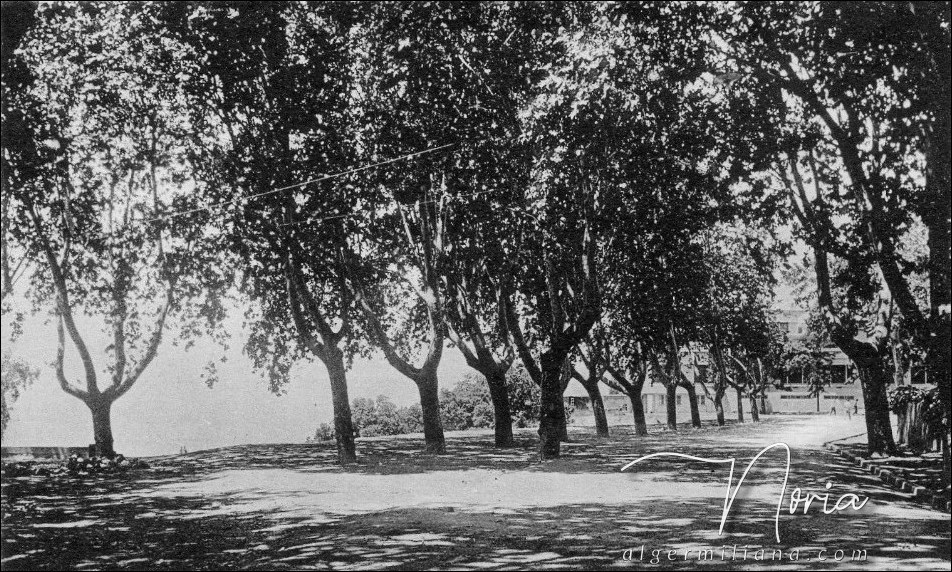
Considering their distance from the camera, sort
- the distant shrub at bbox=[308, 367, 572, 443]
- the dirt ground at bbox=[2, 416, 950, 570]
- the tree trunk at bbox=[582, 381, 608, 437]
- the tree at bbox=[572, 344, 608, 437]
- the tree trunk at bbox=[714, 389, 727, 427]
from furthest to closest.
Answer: the tree trunk at bbox=[714, 389, 727, 427], the distant shrub at bbox=[308, 367, 572, 443], the tree trunk at bbox=[582, 381, 608, 437], the tree at bbox=[572, 344, 608, 437], the dirt ground at bbox=[2, 416, 950, 570]

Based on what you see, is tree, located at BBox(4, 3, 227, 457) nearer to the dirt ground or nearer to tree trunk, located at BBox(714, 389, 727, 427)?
the dirt ground

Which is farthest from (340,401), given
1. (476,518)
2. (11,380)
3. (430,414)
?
(11,380)

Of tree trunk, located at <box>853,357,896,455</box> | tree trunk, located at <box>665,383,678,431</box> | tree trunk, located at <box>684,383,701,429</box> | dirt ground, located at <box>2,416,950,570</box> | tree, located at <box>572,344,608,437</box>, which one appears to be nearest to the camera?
dirt ground, located at <box>2,416,950,570</box>

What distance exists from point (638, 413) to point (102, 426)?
54.3 ft

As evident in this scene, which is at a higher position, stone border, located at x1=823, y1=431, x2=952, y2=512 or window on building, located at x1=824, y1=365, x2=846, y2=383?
window on building, located at x1=824, y1=365, x2=846, y2=383

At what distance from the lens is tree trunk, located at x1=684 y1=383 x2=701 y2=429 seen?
2367cm

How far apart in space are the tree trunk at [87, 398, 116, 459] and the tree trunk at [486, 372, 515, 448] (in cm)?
1105

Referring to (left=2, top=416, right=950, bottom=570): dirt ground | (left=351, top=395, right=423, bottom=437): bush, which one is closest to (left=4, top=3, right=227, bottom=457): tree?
(left=2, top=416, right=950, bottom=570): dirt ground

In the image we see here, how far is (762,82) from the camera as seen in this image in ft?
31.2

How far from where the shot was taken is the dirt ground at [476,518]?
275 inches

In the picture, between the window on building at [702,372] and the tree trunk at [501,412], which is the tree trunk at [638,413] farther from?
the tree trunk at [501,412]

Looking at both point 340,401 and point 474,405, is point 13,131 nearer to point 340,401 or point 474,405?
point 340,401

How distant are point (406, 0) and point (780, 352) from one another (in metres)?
9.77

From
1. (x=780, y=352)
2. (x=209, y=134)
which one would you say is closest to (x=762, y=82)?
(x=780, y=352)
